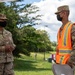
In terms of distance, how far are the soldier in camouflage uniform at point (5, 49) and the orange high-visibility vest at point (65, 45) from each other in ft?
6.47

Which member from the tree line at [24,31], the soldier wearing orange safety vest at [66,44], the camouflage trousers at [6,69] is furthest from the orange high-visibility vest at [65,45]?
the tree line at [24,31]

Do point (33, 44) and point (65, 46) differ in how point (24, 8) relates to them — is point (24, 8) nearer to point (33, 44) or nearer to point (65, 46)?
point (33, 44)

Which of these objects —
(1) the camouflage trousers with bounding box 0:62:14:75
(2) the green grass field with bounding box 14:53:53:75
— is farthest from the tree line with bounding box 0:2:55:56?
(1) the camouflage trousers with bounding box 0:62:14:75

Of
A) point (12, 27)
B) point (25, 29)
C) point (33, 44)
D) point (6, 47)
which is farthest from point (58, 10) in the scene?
point (33, 44)

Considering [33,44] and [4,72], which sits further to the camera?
[33,44]

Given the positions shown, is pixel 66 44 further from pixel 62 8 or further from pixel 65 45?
pixel 62 8

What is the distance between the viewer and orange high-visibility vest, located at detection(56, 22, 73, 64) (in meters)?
5.00

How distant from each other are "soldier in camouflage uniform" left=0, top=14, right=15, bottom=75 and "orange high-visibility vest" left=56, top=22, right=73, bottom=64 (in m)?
1.97

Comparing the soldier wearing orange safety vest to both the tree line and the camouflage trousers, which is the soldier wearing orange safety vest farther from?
the tree line

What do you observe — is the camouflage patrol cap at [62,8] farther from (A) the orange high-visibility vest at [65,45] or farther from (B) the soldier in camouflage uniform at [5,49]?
(B) the soldier in camouflage uniform at [5,49]

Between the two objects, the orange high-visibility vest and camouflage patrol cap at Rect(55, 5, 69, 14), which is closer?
the orange high-visibility vest

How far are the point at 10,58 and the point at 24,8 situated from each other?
79.9 feet

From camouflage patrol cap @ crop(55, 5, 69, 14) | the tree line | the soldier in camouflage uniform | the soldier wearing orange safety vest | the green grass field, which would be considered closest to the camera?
the soldier wearing orange safety vest

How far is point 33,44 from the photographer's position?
3125 cm
